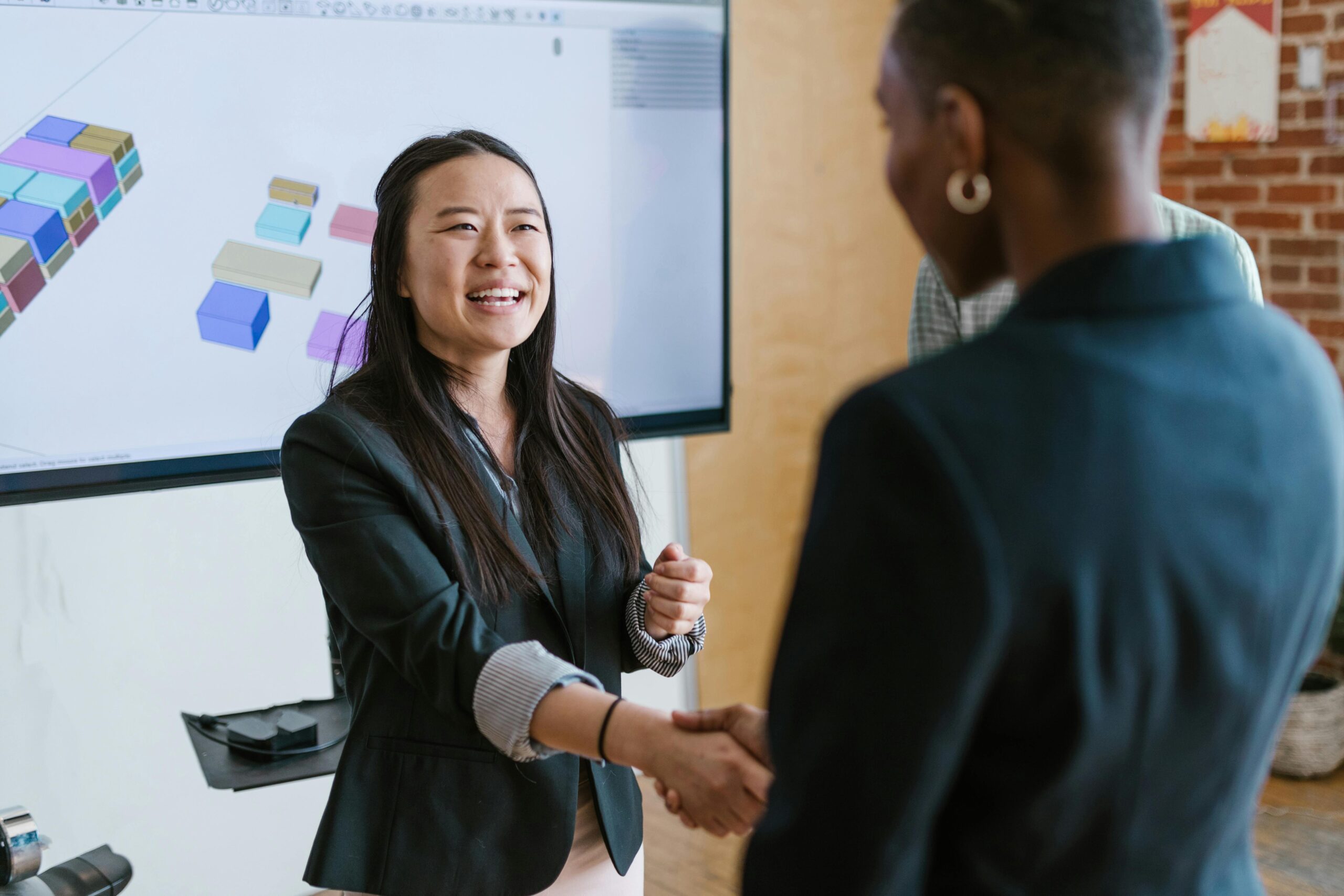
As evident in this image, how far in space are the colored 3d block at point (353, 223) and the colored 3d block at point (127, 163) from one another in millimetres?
366

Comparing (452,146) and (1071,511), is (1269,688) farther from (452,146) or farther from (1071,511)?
(452,146)

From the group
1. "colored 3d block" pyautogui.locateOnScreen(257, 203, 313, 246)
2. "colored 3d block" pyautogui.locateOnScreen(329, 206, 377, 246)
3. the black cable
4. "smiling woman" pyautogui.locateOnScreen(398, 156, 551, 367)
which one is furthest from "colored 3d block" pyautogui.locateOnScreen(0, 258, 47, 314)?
"smiling woman" pyautogui.locateOnScreen(398, 156, 551, 367)

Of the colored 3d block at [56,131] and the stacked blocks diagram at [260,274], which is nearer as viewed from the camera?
the colored 3d block at [56,131]

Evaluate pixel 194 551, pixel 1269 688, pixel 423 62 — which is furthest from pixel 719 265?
pixel 1269 688

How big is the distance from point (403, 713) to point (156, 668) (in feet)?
4.34

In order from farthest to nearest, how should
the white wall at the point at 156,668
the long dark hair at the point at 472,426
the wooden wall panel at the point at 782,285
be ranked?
the wooden wall panel at the point at 782,285
the white wall at the point at 156,668
the long dark hair at the point at 472,426

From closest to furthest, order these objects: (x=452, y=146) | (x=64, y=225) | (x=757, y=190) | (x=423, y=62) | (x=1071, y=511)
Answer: (x=1071, y=511) < (x=452, y=146) < (x=64, y=225) < (x=423, y=62) < (x=757, y=190)

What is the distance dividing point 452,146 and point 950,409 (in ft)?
3.52

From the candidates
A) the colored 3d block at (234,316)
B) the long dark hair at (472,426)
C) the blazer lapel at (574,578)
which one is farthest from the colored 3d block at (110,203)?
the blazer lapel at (574,578)

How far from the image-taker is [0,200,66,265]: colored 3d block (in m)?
2.03

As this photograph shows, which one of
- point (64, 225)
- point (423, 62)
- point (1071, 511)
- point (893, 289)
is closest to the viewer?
point (1071, 511)

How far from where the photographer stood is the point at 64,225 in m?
2.07

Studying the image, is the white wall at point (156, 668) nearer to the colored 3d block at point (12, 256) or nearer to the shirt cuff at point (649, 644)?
the colored 3d block at point (12, 256)

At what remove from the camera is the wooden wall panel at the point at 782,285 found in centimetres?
359
